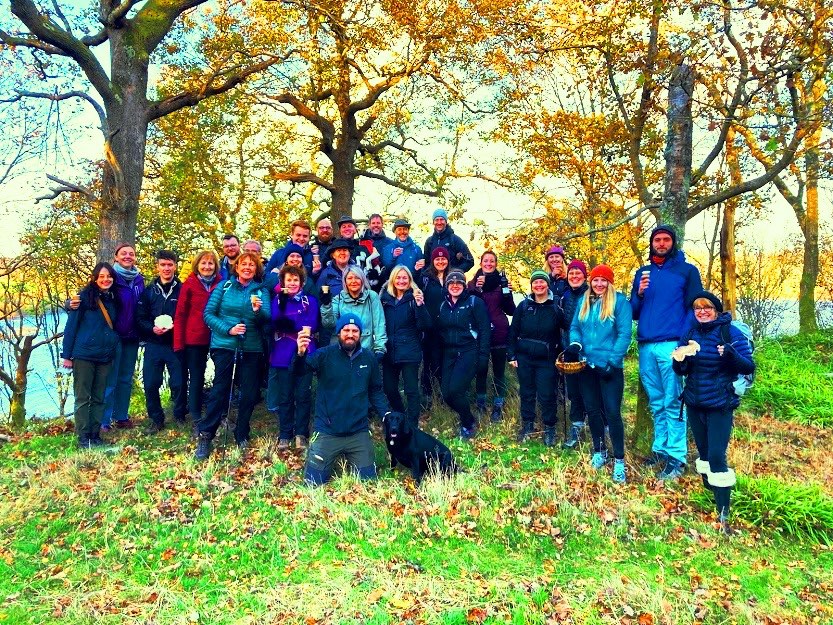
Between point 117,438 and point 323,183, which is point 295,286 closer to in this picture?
point 117,438

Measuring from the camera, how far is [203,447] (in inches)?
251

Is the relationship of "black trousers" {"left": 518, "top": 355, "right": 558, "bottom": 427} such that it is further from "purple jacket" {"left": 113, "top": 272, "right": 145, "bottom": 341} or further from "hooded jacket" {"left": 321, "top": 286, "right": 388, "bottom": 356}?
"purple jacket" {"left": 113, "top": 272, "right": 145, "bottom": 341}

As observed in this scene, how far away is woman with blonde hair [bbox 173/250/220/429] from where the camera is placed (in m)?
6.80

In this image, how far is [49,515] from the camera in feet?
17.1

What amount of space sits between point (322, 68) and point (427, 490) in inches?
376

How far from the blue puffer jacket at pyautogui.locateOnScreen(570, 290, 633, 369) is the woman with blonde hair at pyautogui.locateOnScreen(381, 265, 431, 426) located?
1814mm

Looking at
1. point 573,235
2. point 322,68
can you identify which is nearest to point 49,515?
point 573,235

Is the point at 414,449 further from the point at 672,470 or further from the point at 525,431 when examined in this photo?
the point at 672,470

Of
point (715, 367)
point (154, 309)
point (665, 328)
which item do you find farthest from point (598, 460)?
point (154, 309)

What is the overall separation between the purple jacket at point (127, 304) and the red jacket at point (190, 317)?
0.73 metres

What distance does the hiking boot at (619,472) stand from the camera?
574cm

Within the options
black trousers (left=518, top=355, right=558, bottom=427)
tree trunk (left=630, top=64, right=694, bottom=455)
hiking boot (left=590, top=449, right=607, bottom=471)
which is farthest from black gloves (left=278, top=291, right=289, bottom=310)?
tree trunk (left=630, top=64, right=694, bottom=455)

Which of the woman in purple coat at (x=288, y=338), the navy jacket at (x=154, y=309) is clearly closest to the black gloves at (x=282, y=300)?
the woman in purple coat at (x=288, y=338)

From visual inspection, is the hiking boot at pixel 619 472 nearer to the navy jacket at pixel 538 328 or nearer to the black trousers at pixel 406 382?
the navy jacket at pixel 538 328
